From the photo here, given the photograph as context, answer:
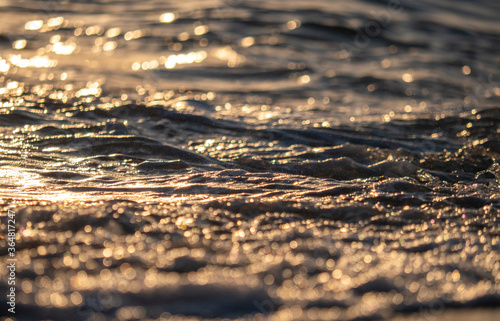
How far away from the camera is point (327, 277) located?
7.27ft

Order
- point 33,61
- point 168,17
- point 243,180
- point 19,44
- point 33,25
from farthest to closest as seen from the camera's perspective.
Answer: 1. point 168,17
2. point 33,25
3. point 19,44
4. point 33,61
5. point 243,180

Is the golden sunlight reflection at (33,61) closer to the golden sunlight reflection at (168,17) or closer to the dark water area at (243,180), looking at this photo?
the dark water area at (243,180)

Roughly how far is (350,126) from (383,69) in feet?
11.2

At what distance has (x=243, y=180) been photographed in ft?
11.6

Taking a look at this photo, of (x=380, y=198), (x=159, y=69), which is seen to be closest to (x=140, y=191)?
(x=380, y=198)

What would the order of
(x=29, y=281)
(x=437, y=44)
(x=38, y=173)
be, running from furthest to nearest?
(x=437, y=44) → (x=38, y=173) → (x=29, y=281)

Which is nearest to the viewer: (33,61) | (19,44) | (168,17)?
(33,61)

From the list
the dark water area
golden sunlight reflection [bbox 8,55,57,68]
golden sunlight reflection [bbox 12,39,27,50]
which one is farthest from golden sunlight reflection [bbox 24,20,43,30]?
golden sunlight reflection [bbox 8,55,57,68]

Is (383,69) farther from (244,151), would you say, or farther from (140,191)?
(140,191)

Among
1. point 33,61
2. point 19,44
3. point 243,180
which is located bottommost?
point 243,180

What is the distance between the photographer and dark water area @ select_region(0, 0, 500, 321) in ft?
6.88

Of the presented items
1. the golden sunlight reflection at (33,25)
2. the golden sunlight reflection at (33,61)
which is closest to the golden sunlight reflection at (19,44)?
the golden sunlight reflection at (33,61)

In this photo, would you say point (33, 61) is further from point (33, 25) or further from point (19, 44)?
point (33, 25)

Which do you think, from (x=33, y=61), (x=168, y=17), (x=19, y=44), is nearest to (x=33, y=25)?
(x=19, y=44)
